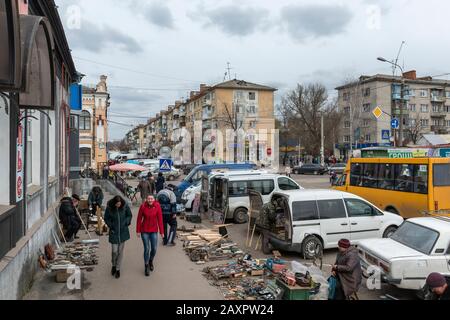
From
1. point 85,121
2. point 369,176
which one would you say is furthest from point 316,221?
point 85,121

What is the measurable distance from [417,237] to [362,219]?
2.85 m

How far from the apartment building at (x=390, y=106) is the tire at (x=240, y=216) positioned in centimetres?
4657

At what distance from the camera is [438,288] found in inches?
205

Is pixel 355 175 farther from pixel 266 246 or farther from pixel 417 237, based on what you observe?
pixel 417 237

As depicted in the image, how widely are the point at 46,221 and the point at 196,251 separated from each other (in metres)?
3.82

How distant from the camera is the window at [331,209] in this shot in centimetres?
A: 1086

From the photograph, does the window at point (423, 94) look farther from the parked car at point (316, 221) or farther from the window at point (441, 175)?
the parked car at point (316, 221)

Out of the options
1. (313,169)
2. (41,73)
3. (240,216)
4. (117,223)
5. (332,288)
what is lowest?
(240,216)

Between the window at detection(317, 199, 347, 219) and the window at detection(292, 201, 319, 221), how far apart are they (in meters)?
0.17

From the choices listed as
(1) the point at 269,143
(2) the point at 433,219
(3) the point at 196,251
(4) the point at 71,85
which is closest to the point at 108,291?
(3) the point at 196,251

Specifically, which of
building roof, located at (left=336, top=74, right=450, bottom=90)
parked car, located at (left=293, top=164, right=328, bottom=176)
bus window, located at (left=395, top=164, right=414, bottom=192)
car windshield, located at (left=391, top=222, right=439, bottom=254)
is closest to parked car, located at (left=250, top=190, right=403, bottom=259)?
car windshield, located at (left=391, top=222, right=439, bottom=254)

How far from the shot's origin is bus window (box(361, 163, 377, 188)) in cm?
1678

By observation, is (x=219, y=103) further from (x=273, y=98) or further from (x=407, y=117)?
(x=407, y=117)

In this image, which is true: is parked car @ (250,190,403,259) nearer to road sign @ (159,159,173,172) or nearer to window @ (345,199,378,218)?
window @ (345,199,378,218)
